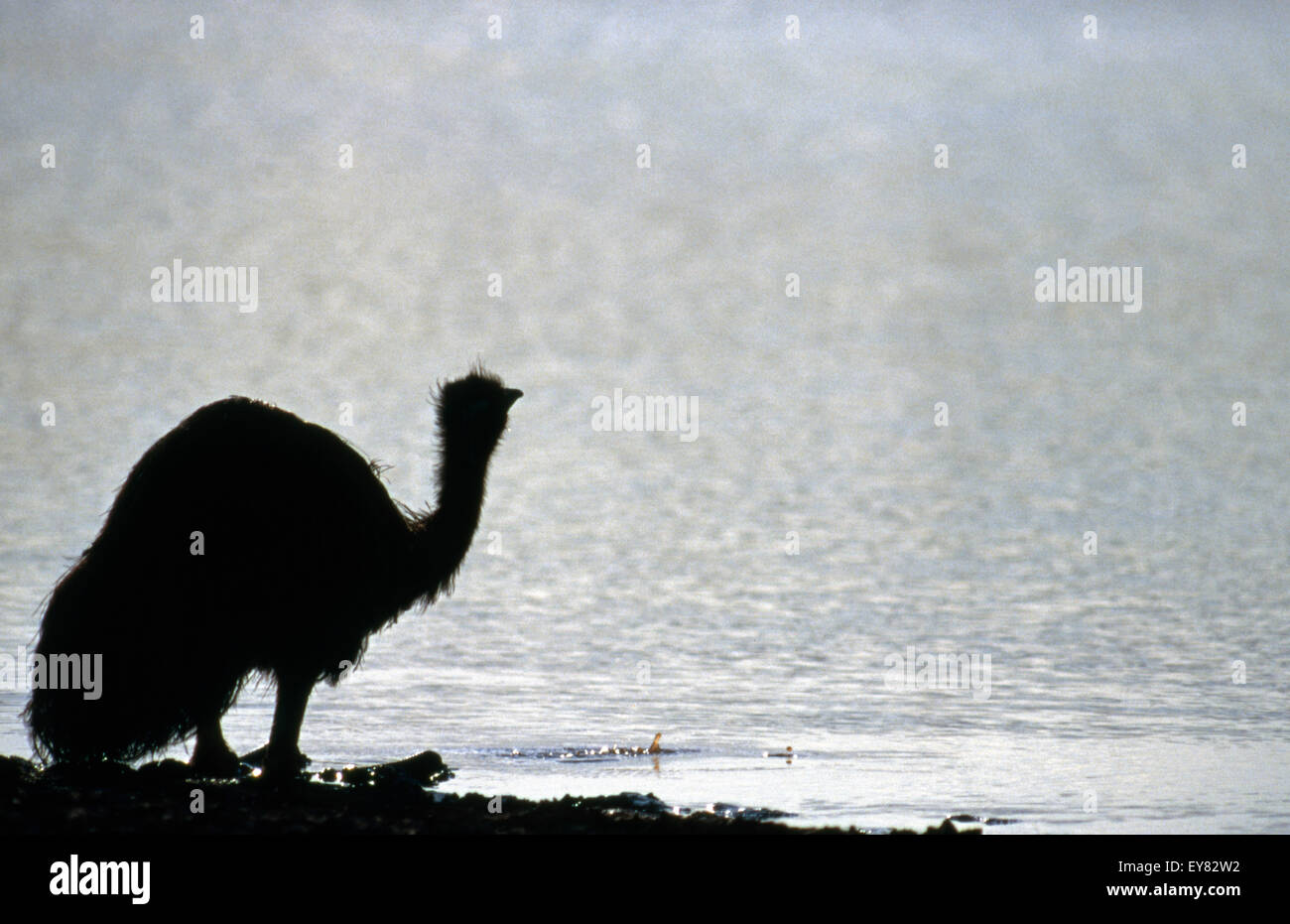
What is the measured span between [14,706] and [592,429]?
22.6 meters

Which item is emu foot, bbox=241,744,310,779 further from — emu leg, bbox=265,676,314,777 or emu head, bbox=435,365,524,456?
emu head, bbox=435,365,524,456

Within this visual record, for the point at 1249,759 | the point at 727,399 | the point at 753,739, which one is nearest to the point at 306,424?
the point at 753,739

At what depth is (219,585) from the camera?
32.1 feet

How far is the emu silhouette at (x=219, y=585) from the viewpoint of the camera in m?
9.73

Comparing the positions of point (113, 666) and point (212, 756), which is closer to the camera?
point (113, 666)

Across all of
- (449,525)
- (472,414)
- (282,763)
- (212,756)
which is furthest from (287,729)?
(472,414)

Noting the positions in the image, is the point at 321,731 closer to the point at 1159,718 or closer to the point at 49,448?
the point at 1159,718

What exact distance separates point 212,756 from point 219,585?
3.42 ft

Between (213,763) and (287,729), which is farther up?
(287,729)

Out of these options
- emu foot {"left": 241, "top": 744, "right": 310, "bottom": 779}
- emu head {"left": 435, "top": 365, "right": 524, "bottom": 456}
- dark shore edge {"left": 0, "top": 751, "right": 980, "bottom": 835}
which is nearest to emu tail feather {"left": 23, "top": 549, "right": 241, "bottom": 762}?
dark shore edge {"left": 0, "top": 751, "right": 980, "bottom": 835}

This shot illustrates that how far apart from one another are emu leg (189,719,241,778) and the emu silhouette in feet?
0.50

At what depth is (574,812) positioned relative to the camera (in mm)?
9250

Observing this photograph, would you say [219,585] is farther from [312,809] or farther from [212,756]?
[312,809]

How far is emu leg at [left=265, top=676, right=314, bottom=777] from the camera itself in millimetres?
9961
